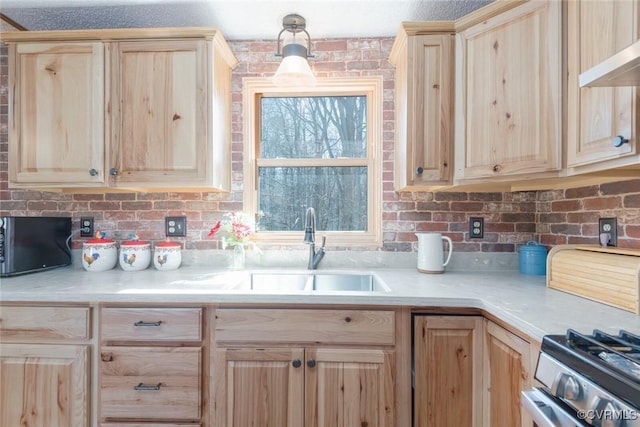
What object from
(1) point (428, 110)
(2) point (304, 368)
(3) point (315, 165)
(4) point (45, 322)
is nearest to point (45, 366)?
(4) point (45, 322)

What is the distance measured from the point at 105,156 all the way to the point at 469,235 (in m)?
2.14

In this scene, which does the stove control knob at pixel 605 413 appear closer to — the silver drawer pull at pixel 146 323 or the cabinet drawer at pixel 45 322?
the silver drawer pull at pixel 146 323

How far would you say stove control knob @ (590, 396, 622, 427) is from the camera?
0.60 metres

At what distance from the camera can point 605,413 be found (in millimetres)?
615

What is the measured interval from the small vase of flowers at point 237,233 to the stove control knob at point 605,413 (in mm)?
1571

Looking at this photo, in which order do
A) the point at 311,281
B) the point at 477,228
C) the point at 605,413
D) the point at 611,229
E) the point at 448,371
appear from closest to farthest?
the point at 605,413
the point at 448,371
the point at 611,229
the point at 311,281
the point at 477,228

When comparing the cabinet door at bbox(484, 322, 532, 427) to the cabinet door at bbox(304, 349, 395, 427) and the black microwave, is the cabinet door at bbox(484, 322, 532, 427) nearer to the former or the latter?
the cabinet door at bbox(304, 349, 395, 427)

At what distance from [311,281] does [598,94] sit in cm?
148

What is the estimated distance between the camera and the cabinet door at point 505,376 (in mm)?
1002

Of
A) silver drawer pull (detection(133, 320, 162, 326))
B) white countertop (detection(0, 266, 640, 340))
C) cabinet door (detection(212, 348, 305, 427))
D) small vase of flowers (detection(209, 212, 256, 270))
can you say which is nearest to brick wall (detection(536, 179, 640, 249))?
white countertop (detection(0, 266, 640, 340))

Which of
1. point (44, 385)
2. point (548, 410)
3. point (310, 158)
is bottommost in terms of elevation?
point (44, 385)

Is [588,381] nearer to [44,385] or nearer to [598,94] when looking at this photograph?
[598,94]

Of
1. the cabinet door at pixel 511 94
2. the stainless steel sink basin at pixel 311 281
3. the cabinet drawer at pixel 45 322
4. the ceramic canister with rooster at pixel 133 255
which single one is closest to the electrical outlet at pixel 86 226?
the ceramic canister with rooster at pixel 133 255

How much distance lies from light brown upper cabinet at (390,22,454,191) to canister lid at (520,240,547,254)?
651mm
